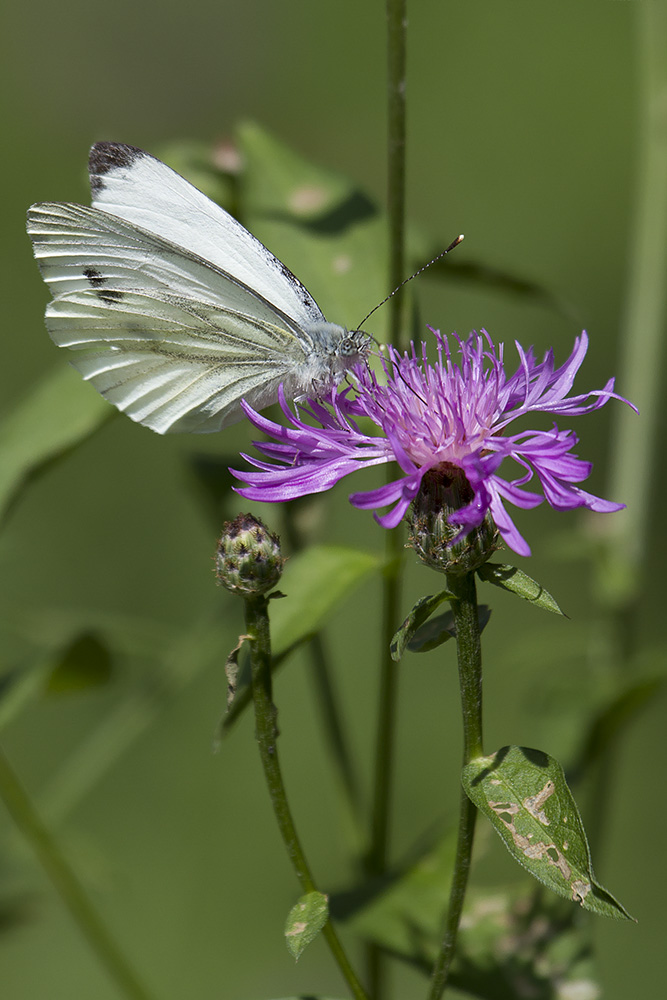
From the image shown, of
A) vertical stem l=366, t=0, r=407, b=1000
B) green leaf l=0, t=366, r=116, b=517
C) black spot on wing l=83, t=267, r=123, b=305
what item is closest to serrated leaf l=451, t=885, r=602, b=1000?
vertical stem l=366, t=0, r=407, b=1000

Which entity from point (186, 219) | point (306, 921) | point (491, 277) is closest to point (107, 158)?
point (186, 219)

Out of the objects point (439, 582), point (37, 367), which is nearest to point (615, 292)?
point (439, 582)

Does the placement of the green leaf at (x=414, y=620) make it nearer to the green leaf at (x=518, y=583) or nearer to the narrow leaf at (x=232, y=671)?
the green leaf at (x=518, y=583)

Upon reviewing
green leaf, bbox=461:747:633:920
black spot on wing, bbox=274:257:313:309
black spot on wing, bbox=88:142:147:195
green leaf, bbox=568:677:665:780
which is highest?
black spot on wing, bbox=88:142:147:195

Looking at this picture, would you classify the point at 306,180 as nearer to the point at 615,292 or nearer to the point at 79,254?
the point at 79,254

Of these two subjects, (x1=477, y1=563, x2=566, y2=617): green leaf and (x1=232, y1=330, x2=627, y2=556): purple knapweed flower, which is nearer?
(x1=477, y1=563, x2=566, y2=617): green leaf

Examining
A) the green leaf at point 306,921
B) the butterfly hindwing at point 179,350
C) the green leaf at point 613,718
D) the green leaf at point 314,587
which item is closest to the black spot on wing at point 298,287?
the butterfly hindwing at point 179,350

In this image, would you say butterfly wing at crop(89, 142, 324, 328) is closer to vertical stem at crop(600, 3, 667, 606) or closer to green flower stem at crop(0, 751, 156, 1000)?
vertical stem at crop(600, 3, 667, 606)
